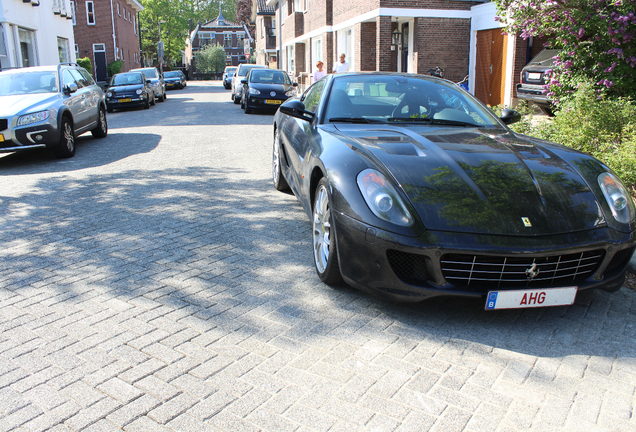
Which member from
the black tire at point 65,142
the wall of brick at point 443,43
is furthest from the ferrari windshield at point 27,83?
the wall of brick at point 443,43

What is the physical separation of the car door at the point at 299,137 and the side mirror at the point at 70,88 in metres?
6.01

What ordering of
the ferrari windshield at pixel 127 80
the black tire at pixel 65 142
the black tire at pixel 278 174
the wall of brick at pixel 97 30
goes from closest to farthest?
1. the black tire at pixel 278 174
2. the black tire at pixel 65 142
3. the ferrari windshield at pixel 127 80
4. the wall of brick at pixel 97 30

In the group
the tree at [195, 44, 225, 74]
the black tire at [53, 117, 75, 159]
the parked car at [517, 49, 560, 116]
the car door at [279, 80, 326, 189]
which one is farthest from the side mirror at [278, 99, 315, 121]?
the tree at [195, 44, 225, 74]

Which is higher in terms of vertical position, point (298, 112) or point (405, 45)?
point (405, 45)

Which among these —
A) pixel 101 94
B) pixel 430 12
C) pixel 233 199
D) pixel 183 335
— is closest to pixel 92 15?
pixel 430 12

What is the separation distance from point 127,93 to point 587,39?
1670 cm

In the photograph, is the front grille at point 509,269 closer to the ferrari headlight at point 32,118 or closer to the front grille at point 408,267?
the front grille at point 408,267

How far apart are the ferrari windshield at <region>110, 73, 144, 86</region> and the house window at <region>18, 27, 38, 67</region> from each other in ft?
15.7

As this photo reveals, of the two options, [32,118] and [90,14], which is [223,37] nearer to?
[90,14]

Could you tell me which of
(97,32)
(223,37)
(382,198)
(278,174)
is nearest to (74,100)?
(278,174)

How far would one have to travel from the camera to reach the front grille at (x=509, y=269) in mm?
3074

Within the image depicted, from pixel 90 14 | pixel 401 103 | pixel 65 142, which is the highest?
pixel 90 14

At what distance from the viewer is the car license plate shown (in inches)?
121

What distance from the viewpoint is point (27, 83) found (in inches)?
398
